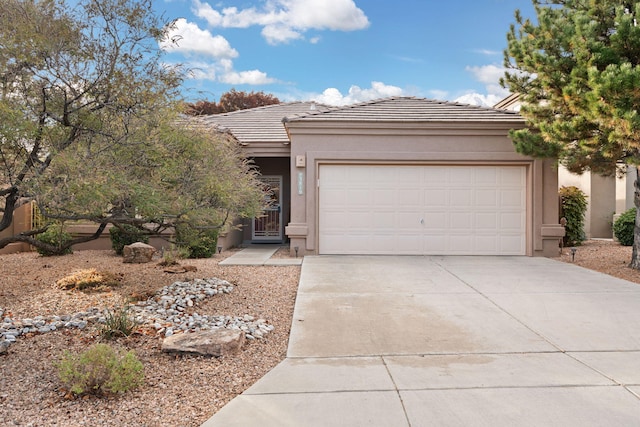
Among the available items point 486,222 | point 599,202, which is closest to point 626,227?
point 599,202

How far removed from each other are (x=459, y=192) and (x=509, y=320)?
6222 millimetres

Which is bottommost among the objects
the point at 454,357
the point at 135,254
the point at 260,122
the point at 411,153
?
the point at 454,357

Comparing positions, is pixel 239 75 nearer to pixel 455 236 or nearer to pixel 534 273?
pixel 455 236

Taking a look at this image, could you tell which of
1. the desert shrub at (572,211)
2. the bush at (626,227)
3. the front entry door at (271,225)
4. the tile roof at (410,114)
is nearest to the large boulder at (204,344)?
the tile roof at (410,114)

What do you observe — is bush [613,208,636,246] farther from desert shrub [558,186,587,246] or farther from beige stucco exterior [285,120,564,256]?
beige stucco exterior [285,120,564,256]

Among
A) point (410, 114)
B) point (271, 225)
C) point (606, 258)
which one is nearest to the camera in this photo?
point (606, 258)

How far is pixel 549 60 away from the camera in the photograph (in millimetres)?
9055

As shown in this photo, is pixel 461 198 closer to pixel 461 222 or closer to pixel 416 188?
pixel 461 222

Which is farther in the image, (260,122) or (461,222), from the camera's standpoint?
(260,122)

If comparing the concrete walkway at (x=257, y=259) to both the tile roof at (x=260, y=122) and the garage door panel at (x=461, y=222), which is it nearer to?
the tile roof at (x=260, y=122)

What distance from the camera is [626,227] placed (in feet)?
45.3

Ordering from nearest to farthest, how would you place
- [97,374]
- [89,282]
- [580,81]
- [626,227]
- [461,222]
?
[97,374], [89,282], [580,81], [461,222], [626,227]

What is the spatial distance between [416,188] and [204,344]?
27.3 ft

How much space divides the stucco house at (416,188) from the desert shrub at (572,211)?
218 centimetres
